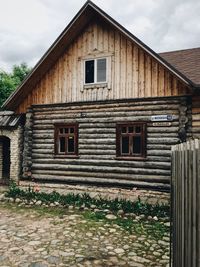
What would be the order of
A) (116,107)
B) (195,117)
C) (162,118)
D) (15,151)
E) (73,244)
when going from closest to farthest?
(73,244) → (195,117) → (162,118) → (116,107) → (15,151)

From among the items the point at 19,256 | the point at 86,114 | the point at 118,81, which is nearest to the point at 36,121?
the point at 86,114

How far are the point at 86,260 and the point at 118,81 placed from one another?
7214 mm

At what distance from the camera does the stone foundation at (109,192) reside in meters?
10.1

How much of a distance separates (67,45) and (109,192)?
6.31m

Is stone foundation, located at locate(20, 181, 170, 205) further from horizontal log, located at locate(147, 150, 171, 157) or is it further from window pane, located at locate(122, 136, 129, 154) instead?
window pane, located at locate(122, 136, 129, 154)

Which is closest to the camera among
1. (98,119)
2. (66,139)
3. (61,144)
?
(98,119)

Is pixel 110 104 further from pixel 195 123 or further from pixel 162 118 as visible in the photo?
pixel 195 123

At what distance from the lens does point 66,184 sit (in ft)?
39.3

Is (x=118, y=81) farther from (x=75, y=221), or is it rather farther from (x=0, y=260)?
(x=0, y=260)

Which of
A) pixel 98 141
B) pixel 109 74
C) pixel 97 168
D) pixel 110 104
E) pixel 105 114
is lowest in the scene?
pixel 97 168

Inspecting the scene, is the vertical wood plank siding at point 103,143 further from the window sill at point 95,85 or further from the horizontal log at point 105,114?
the window sill at point 95,85

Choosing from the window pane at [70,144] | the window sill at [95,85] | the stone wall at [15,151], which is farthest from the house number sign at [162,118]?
the stone wall at [15,151]

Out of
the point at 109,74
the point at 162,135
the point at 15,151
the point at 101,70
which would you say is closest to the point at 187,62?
the point at 109,74

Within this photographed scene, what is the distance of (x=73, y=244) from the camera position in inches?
253
